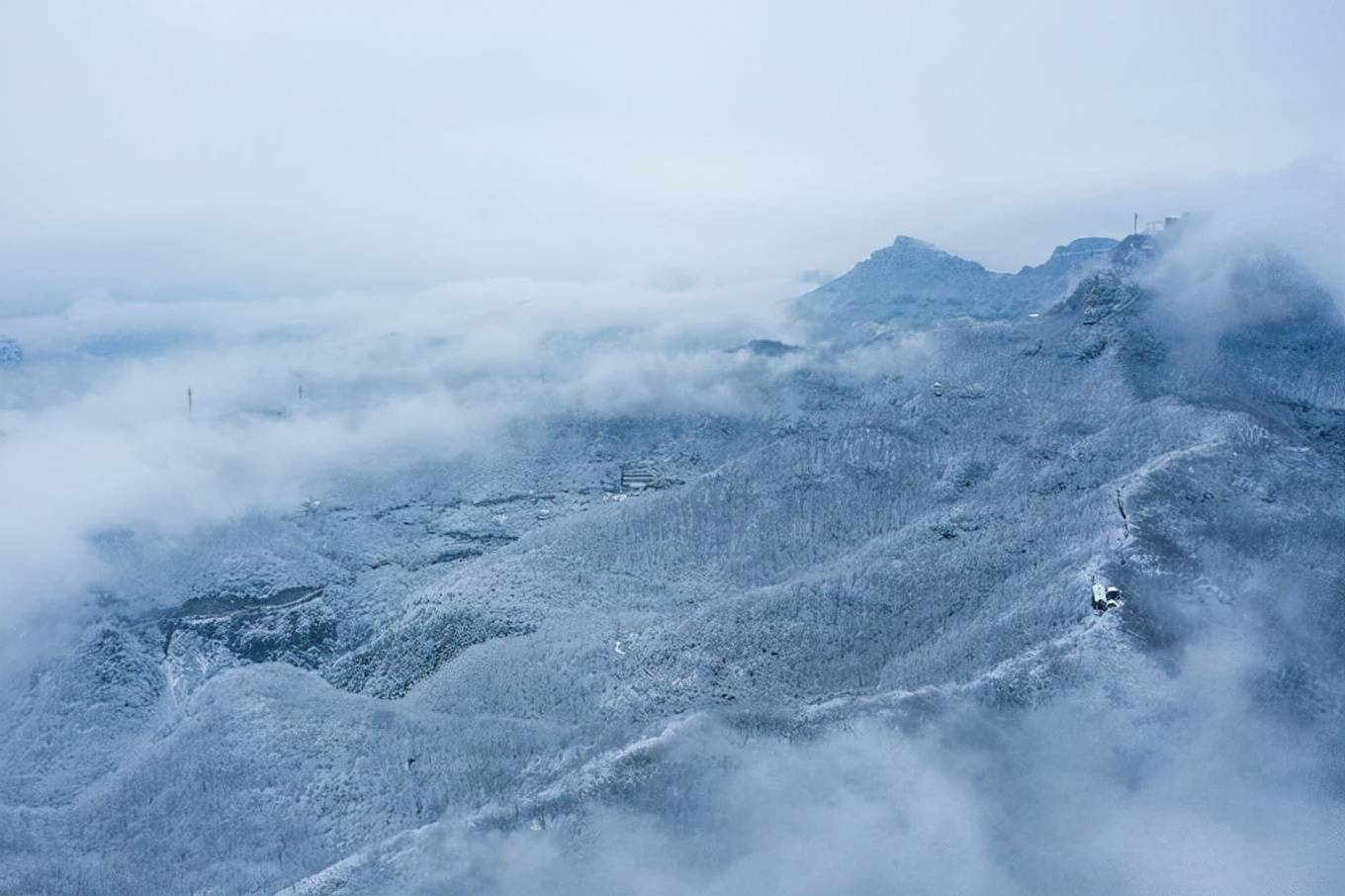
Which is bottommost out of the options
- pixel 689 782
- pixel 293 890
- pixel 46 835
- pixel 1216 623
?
pixel 46 835

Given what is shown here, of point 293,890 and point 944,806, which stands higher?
point 944,806

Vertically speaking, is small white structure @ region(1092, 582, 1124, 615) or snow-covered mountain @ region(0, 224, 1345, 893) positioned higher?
small white structure @ region(1092, 582, 1124, 615)

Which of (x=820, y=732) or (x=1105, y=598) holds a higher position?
(x=1105, y=598)

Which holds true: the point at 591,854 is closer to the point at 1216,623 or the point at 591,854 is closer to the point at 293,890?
the point at 293,890

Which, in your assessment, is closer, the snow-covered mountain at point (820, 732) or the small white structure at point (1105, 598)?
the snow-covered mountain at point (820, 732)

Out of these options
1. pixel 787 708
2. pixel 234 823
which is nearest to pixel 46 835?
pixel 234 823

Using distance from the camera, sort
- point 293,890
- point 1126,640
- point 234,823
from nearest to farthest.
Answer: point 293,890
point 1126,640
point 234,823

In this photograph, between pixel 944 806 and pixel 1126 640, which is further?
pixel 1126 640

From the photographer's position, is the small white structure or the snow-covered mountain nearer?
the snow-covered mountain

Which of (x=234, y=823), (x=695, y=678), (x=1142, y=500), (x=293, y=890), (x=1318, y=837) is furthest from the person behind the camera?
(x=1142, y=500)

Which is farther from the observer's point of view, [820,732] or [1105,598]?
[1105,598]

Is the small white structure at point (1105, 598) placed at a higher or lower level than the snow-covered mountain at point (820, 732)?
higher
